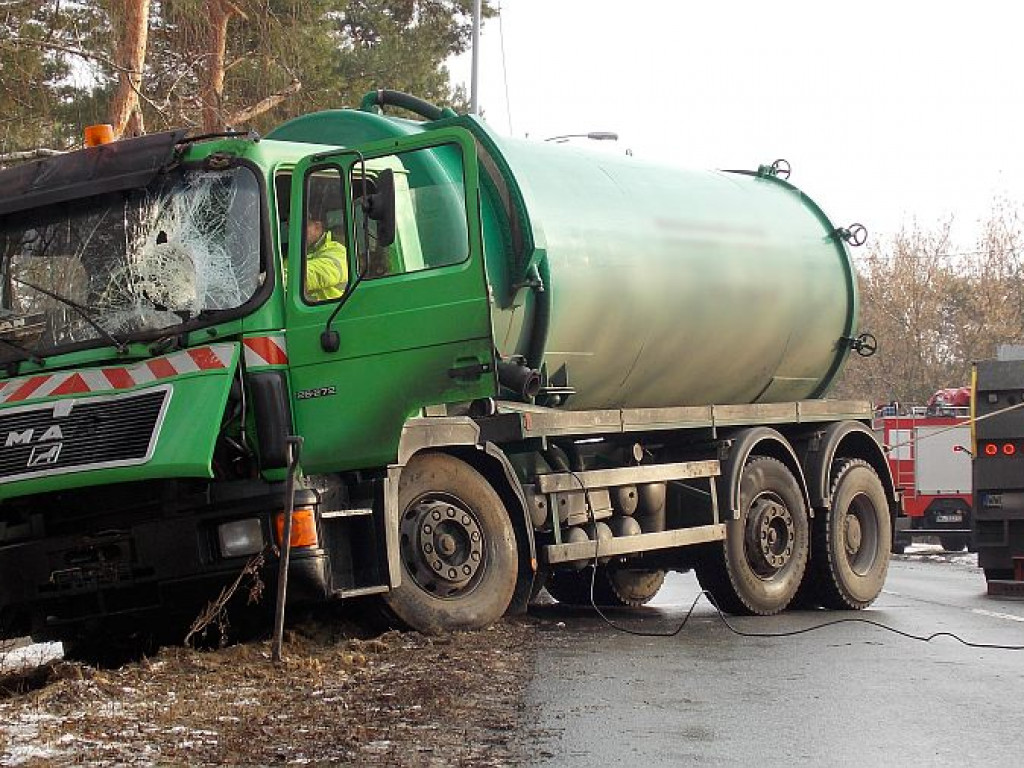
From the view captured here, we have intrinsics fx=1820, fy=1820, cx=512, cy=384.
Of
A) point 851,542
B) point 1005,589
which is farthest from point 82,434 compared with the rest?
point 1005,589

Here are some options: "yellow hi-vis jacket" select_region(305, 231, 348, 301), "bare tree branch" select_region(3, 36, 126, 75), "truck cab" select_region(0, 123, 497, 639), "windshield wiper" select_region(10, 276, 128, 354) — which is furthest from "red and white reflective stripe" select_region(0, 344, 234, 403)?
"bare tree branch" select_region(3, 36, 126, 75)

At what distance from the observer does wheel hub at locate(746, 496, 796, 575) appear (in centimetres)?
1335

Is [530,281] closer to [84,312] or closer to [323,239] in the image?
[323,239]

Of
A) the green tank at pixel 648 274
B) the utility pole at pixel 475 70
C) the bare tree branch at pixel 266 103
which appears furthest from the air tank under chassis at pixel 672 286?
the utility pole at pixel 475 70

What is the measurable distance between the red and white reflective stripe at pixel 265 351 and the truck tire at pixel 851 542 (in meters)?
6.25

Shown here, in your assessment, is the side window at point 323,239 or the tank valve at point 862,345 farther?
the tank valve at point 862,345

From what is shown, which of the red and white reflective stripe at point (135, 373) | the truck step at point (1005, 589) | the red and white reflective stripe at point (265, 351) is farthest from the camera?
the truck step at point (1005, 589)

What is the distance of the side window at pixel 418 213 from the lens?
927 cm

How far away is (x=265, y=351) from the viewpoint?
9211 mm

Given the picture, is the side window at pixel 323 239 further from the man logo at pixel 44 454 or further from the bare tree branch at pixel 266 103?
the bare tree branch at pixel 266 103

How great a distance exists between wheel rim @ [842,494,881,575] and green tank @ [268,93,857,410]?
1.03 metres

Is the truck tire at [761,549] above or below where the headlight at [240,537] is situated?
below

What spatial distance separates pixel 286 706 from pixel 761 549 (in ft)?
21.4

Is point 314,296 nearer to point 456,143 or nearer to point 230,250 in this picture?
point 230,250
